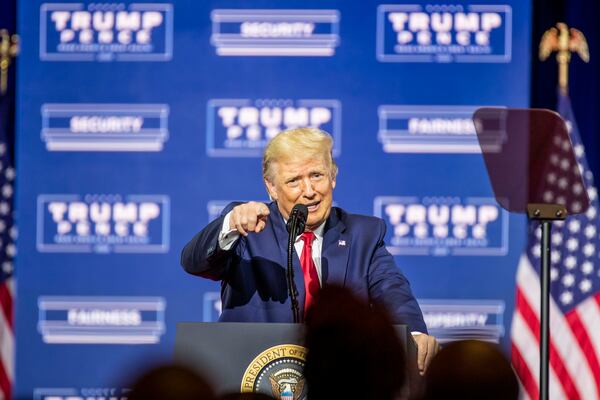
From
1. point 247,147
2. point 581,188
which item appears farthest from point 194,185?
point 581,188

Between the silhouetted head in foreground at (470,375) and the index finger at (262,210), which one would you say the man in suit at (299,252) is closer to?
the index finger at (262,210)

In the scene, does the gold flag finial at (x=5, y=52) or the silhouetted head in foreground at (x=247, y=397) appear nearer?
the silhouetted head in foreground at (x=247, y=397)

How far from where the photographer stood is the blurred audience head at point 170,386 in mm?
1011

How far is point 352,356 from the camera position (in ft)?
3.61

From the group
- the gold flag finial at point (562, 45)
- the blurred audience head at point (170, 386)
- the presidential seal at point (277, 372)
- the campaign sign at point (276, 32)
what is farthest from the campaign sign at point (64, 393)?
the blurred audience head at point (170, 386)

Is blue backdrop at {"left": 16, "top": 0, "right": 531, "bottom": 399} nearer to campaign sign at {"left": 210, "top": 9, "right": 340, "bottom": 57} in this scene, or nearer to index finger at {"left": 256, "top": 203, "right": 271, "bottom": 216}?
campaign sign at {"left": 210, "top": 9, "right": 340, "bottom": 57}

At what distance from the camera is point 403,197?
5.09 m

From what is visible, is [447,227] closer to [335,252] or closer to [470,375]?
[335,252]

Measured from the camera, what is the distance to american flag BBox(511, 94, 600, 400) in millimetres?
5031

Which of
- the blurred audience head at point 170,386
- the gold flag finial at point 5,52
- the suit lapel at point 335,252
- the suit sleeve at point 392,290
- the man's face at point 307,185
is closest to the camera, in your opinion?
the blurred audience head at point 170,386

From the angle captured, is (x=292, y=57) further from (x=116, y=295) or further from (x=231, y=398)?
(x=231, y=398)

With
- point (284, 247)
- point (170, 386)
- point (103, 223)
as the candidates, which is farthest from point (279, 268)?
point (103, 223)

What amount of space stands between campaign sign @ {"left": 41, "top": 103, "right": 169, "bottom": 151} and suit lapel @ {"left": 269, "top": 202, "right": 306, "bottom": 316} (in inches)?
79.1

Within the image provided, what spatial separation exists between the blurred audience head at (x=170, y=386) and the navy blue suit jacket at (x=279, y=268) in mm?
1791
